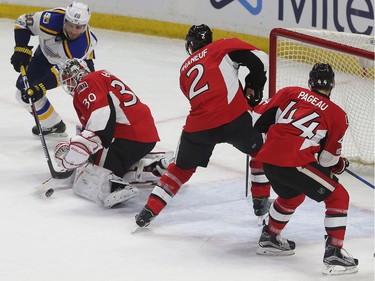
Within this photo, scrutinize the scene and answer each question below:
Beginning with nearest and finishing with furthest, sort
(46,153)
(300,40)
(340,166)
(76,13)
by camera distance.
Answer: (340,166) < (300,40) < (46,153) < (76,13)

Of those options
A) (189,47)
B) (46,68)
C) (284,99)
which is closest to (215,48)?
(189,47)

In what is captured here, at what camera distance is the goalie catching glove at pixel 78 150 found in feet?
15.6

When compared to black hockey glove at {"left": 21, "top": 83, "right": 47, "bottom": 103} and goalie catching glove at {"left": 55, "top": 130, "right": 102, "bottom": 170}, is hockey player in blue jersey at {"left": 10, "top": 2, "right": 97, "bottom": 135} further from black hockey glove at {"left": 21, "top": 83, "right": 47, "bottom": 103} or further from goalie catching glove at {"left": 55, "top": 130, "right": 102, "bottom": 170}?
goalie catching glove at {"left": 55, "top": 130, "right": 102, "bottom": 170}

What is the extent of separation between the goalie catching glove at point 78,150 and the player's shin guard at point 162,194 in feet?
1.39

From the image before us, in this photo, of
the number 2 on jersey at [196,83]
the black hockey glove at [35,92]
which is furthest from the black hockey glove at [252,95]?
the black hockey glove at [35,92]

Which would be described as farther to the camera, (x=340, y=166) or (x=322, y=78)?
(x=340, y=166)

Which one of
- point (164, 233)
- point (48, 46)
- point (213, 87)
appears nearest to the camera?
point (213, 87)

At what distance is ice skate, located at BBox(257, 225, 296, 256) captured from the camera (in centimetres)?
430

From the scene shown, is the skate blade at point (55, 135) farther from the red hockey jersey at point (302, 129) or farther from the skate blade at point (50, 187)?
the red hockey jersey at point (302, 129)

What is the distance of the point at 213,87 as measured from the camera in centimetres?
448

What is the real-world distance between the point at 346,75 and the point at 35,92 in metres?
1.69

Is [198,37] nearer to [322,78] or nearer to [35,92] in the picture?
[322,78]

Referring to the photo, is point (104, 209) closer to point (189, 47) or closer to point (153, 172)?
point (153, 172)

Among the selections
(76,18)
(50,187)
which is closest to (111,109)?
(50,187)
